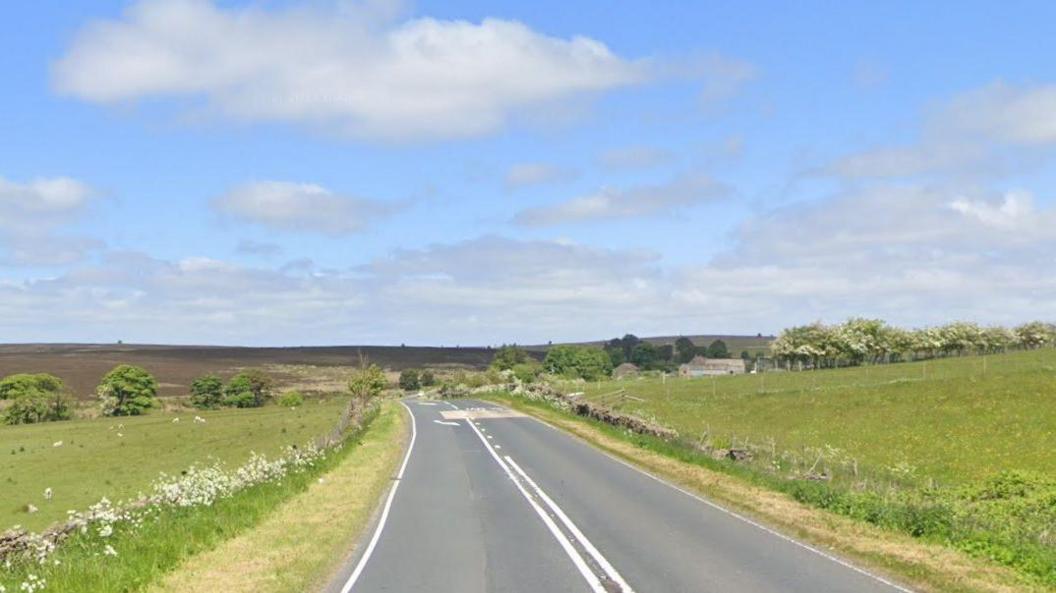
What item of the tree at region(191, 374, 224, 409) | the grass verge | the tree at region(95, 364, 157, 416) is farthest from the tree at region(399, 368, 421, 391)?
Answer: the grass verge

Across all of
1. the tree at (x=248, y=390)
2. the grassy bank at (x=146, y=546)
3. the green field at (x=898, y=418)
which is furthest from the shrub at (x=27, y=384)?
the grassy bank at (x=146, y=546)

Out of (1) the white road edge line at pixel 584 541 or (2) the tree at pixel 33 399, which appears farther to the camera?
(2) the tree at pixel 33 399

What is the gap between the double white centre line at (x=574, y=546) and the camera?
13000mm

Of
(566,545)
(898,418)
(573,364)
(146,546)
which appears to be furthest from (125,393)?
(566,545)

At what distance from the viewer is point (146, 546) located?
1565cm

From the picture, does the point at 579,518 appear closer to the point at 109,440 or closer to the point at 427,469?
the point at 427,469

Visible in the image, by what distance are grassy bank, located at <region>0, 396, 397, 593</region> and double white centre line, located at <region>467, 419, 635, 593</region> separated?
6.02m

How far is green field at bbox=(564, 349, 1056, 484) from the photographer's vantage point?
3834 cm

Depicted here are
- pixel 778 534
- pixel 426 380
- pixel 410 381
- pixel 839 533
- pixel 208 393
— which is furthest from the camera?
pixel 410 381

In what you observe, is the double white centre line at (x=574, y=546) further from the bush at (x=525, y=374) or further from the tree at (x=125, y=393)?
the tree at (x=125, y=393)

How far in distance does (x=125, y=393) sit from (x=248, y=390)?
24.3 meters

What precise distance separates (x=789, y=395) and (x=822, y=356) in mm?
86353

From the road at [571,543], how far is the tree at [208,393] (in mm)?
124542

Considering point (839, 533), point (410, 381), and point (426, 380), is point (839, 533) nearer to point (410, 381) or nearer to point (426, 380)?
point (426, 380)
